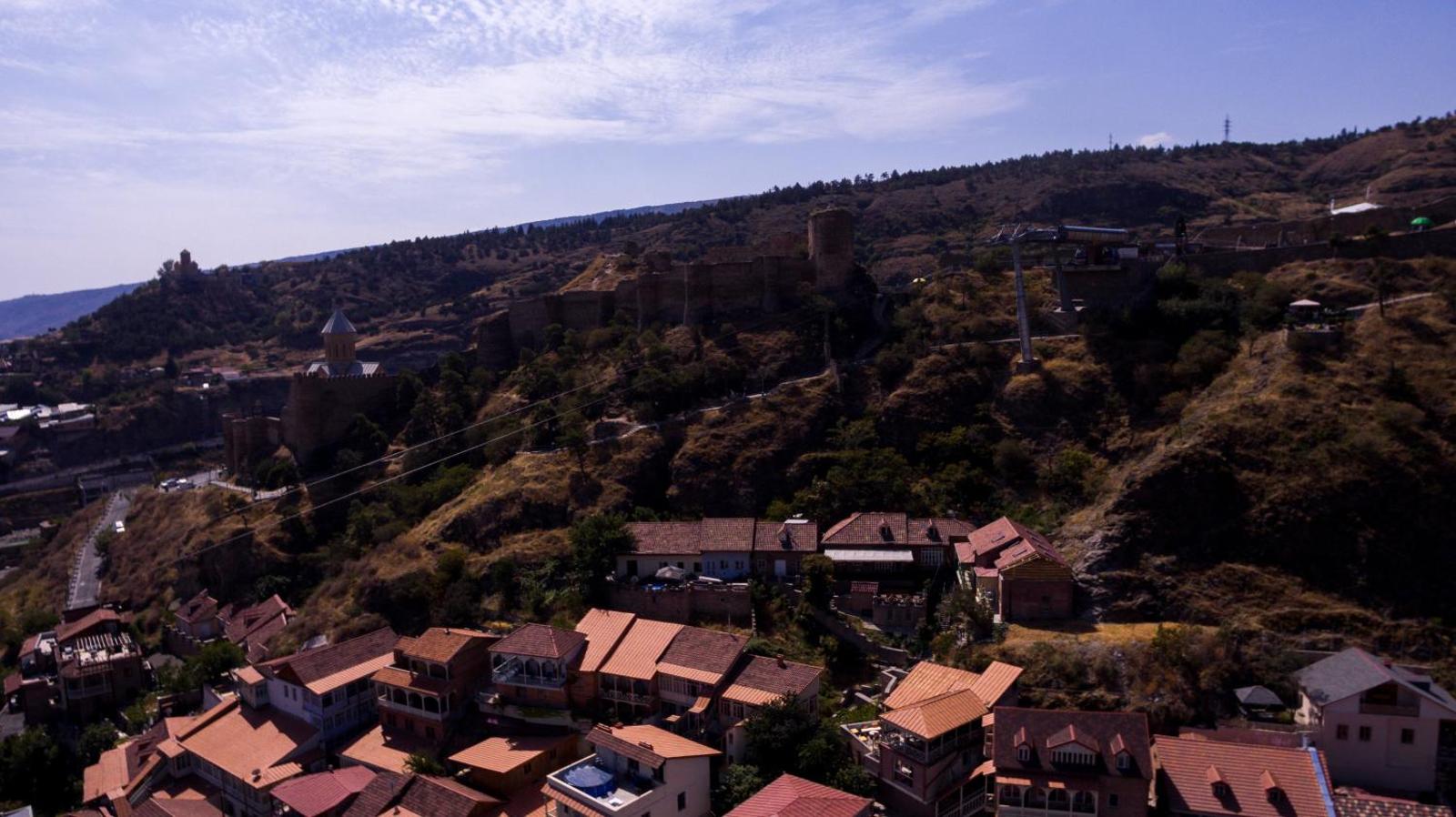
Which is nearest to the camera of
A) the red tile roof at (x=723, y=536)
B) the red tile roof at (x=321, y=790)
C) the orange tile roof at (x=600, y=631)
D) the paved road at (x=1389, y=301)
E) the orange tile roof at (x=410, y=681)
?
the red tile roof at (x=321, y=790)

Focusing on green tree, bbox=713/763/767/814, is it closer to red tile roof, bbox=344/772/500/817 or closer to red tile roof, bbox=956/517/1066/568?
red tile roof, bbox=344/772/500/817

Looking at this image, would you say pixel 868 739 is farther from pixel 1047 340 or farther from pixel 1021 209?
pixel 1021 209

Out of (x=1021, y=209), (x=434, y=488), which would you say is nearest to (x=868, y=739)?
(x=434, y=488)

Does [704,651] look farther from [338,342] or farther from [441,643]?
[338,342]

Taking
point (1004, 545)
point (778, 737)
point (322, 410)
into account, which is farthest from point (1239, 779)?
point (322, 410)

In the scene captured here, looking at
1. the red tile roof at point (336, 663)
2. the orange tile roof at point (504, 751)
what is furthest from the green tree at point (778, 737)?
the red tile roof at point (336, 663)

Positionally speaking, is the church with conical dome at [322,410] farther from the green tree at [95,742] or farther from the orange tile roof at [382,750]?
the orange tile roof at [382,750]
